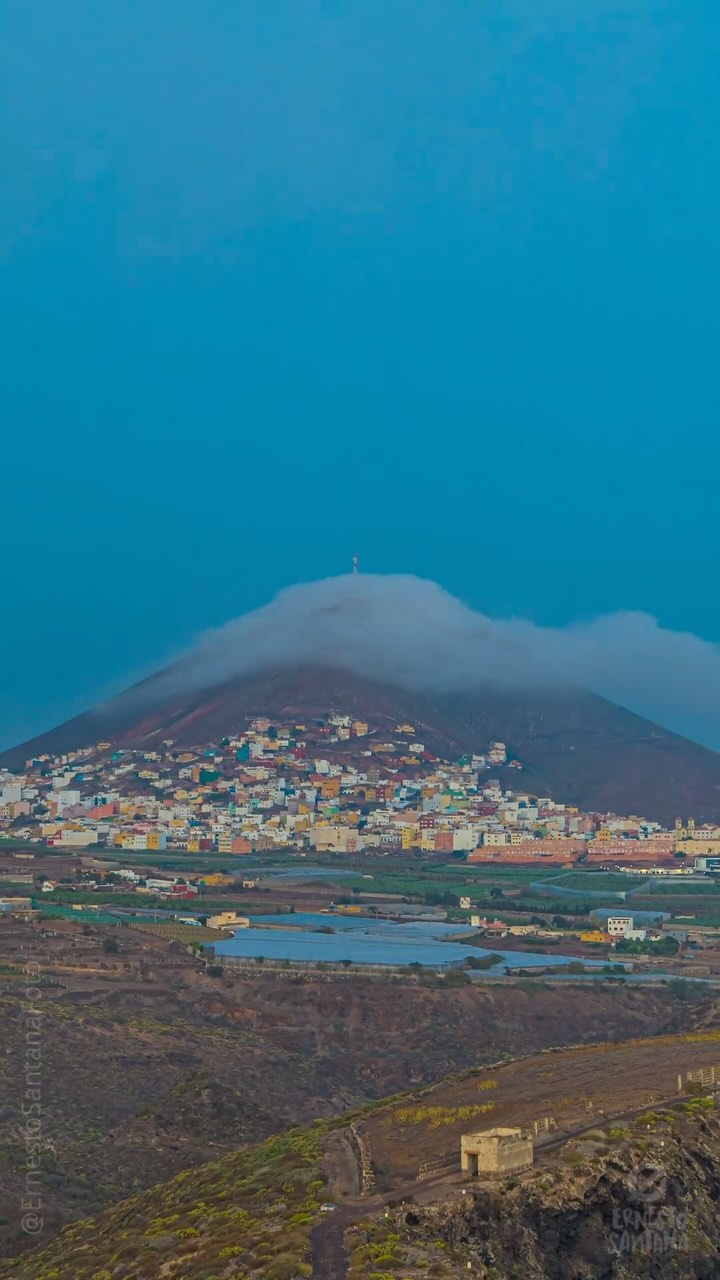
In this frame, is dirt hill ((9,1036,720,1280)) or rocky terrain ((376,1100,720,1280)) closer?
rocky terrain ((376,1100,720,1280))

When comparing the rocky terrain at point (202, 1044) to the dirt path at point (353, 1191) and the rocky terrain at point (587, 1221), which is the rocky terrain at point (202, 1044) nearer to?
the dirt path at point (353, 1191)

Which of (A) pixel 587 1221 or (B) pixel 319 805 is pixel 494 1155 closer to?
(A) pixel 587 1221

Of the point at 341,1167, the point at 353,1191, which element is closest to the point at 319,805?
the point at 341,1167

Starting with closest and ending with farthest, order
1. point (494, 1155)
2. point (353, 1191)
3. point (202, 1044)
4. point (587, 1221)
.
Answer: point (587, 1221) < point (494, 1155) < point (353, 1191) < point (202, 1044)

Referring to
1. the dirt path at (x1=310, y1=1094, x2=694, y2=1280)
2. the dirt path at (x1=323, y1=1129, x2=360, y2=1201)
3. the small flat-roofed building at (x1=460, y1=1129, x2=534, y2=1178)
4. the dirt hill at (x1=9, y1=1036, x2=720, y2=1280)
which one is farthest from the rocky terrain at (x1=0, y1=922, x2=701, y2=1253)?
the small flat-roofed building at (x1=460, y1=1129, x2=534, y2=1178)

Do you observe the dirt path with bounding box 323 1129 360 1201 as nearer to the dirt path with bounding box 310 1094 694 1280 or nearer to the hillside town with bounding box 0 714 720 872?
the dirt path with bounding box 310 1094 694 1280

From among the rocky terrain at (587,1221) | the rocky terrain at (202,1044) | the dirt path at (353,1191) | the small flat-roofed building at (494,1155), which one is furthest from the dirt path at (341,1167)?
the rocky terrain at (202,1044)

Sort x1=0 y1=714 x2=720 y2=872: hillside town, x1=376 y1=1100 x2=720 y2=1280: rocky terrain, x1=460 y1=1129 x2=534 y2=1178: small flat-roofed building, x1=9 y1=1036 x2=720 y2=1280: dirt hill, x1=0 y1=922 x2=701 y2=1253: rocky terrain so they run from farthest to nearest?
x1=0 y1=714 x2=720 y2=872: hillside town < x1=0 y1=922 x2=701 y2=1253: rocky terrain < x1=460 y1=1129 x2=534 y2=1178: small flat-roofed building < x1=9 y1=1036 x2=720 y2=1280: dirt hill < x1=376 y1=1100 x2=720 y2=1280: rocky terrain

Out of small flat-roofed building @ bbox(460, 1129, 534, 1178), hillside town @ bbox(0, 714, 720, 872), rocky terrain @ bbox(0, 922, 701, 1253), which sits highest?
hillside town @ bbox(0, 714, 720, 872)

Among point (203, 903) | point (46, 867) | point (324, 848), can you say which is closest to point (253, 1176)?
point (203, 903)
